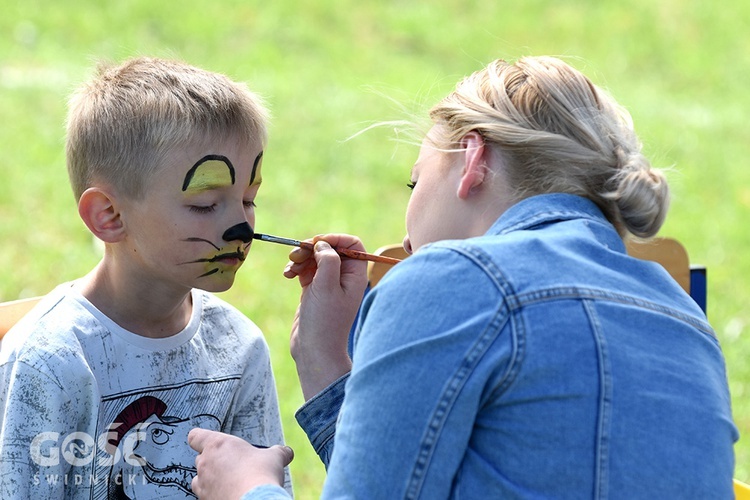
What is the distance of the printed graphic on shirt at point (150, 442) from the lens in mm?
1763

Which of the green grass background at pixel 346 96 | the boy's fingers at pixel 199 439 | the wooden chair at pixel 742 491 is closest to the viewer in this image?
the boy's fingers at pixel 199 439

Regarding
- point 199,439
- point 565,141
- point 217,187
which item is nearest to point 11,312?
point 217,187

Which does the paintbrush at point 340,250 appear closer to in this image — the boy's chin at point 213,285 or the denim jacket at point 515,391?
the boy's chin at point 213,285

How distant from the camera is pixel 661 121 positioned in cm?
647

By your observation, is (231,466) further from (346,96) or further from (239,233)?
(346,96)

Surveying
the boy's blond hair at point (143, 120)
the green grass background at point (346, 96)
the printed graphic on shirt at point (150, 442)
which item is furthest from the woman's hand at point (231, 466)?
the green grass background at point (346, 96)

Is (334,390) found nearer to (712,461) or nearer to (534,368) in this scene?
(534,368)

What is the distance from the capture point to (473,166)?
4.72ft

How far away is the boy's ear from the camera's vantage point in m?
1.81

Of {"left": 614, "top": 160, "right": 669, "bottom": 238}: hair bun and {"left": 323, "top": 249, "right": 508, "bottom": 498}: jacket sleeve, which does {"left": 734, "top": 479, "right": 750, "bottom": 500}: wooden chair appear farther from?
{"left": 323, "top": 249, "right": 508, "bottom": 498}: jacket sleeve

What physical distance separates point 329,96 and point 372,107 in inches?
12.1

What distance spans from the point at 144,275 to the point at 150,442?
0.32 meters

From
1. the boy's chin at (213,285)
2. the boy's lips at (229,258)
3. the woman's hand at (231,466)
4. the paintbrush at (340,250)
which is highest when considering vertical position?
the paintbrush at (340,250)

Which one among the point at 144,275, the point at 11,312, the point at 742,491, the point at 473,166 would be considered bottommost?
the point at 742,491
